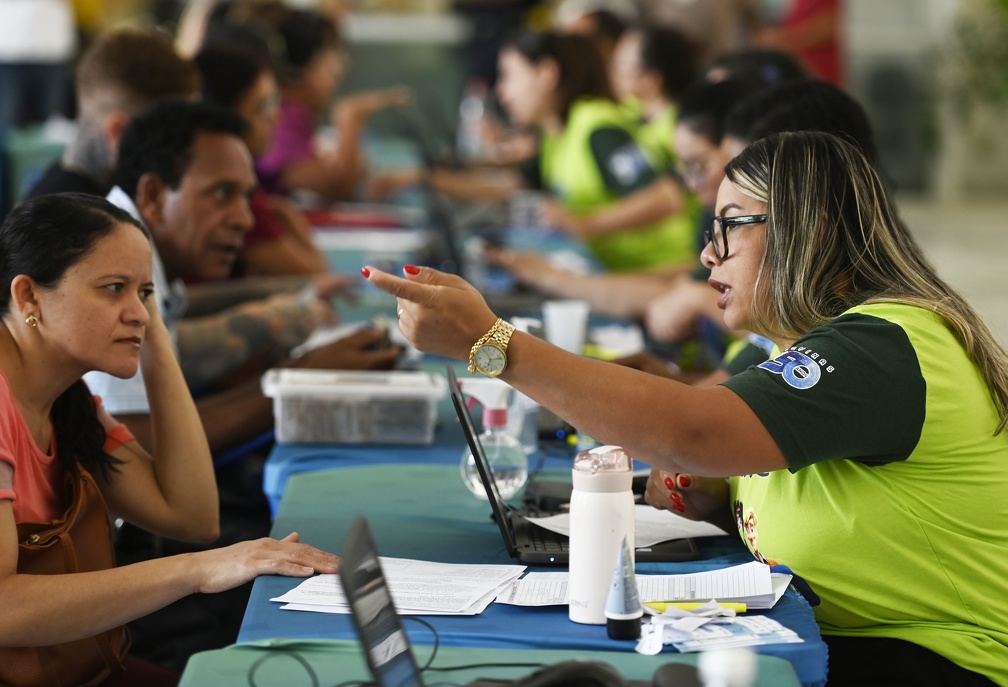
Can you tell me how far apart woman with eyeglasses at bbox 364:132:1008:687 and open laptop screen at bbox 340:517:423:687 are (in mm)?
361

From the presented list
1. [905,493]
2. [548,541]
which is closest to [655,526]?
[548,541]

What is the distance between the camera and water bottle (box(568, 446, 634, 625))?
136cm

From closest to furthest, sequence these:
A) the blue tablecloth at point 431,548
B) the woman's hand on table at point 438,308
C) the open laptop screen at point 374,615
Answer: the open laptop screen at point 374,615
the blue tablecloth at point 431,548
the woman's hand on table at point 438,308

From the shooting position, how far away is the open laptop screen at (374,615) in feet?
3.53

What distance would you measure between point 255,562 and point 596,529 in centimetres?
45

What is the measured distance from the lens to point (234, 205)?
267 centimetres

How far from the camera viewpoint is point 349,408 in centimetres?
231

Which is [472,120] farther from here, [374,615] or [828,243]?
[374,615]

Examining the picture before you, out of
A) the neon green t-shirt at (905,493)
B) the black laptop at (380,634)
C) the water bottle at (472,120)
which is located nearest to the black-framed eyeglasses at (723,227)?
the neon green t-shirt at (905,493)

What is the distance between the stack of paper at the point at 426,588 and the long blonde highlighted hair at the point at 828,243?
0.51 meters

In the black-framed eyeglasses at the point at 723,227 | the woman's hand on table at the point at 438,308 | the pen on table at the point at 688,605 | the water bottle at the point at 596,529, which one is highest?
the black-framed eyeglasses at the point at 723,227

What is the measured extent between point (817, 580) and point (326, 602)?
62 cm

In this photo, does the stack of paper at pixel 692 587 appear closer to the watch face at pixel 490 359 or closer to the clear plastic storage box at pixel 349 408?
the watch face at pixel 490 359

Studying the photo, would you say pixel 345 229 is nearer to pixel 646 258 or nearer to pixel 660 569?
pixel 646 258
